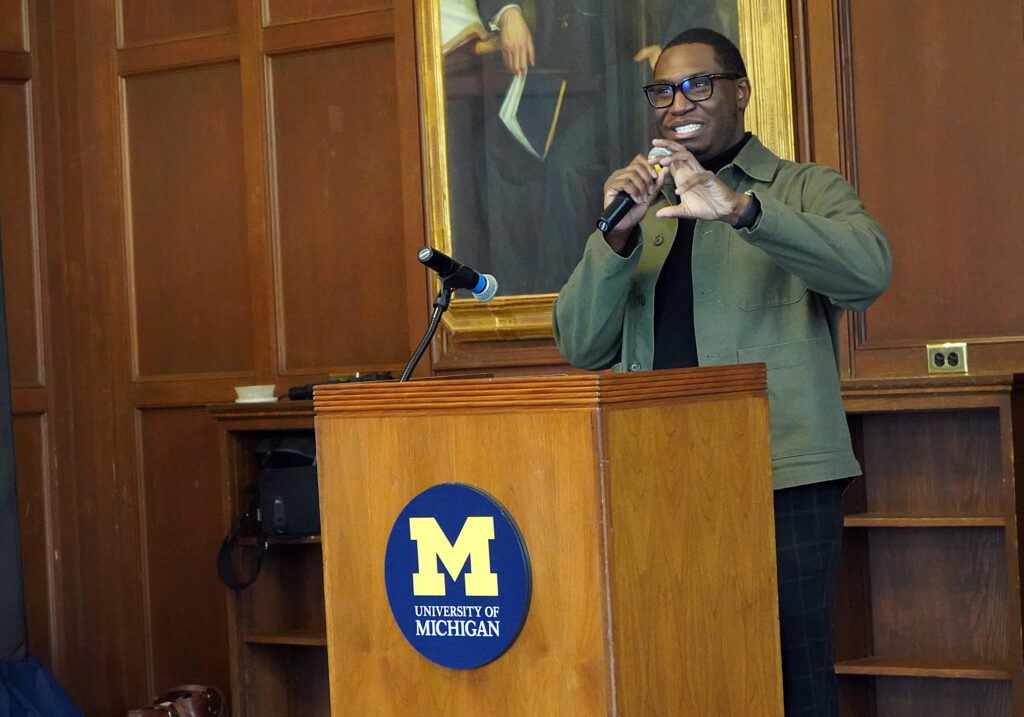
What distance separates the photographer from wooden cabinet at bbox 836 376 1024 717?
3.33 meters

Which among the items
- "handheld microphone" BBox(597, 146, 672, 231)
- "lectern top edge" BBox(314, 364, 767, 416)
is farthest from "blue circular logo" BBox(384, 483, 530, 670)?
"handheld microphone" BBox(597, 146, 672, 231)

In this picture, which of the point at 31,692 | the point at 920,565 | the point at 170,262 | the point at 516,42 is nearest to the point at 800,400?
the point at 920,565

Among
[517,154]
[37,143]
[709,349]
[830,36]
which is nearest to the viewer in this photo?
[709,349]

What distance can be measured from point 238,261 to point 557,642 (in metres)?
3.11

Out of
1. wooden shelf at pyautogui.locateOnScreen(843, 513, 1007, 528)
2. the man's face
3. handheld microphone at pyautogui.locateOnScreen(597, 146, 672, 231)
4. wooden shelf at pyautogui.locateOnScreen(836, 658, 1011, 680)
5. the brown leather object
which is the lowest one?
the brown leather object

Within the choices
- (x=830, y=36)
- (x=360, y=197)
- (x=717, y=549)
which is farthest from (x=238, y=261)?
(x=717, y=549)

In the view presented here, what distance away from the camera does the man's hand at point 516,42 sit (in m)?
3.84

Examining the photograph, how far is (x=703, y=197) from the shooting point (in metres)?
1.89

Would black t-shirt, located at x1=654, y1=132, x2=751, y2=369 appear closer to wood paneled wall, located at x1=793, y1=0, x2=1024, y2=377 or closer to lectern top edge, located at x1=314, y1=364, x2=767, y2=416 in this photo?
lectern top edge, located at x1=314, y1=364, x2=767, y2=416

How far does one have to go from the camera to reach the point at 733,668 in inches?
66.6

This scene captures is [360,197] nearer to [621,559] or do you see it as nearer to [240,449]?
[240,449]

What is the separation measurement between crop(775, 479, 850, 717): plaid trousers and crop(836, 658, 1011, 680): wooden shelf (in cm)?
126

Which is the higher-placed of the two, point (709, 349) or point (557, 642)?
point (709, 349)

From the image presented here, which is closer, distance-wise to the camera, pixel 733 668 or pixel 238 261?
pixel 733 668
